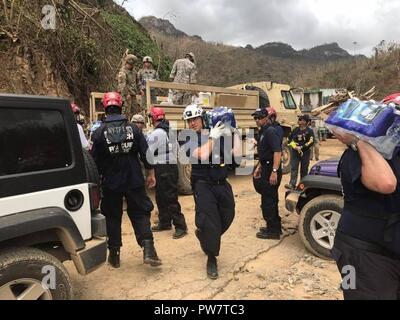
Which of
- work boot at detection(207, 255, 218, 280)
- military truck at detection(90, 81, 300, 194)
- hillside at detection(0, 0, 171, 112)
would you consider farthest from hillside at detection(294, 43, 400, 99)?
work boot at detection(207, 255, 218, 280)

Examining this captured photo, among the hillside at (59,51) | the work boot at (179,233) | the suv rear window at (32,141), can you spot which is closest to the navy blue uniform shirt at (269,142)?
the work boot at (179,233)


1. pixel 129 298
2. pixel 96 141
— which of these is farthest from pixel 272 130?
pixel 129 298

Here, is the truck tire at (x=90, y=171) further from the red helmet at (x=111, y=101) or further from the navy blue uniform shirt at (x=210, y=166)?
the navy blue uniform shirt at (x=210, y=166)

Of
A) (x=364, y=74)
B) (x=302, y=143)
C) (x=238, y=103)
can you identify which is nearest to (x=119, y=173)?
(x=302, y=143)

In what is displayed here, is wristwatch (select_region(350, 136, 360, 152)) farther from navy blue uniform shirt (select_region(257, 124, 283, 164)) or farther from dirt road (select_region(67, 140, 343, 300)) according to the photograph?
navy blue uniform shirt (select_region(257, 124, 283, 164))

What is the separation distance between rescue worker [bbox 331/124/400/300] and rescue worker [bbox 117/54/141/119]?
22.0ft

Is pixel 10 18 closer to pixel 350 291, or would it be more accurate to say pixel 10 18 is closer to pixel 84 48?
pixel 84 48

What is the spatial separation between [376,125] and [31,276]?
7.58 ft

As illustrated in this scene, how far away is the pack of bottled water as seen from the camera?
6.89ft

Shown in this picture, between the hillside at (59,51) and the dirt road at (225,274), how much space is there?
17.9ft

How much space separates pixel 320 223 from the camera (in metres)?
4.76

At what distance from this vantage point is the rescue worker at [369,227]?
2150mm

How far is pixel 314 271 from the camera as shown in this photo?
4453 mm
